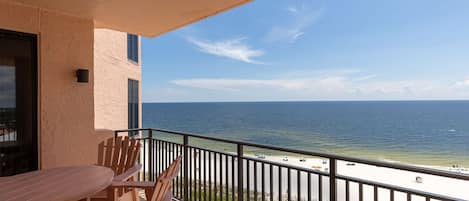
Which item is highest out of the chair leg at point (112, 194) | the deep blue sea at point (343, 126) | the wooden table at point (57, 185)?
the wooden table at point (57, 185)

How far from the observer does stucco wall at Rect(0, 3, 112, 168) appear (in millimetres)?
3213

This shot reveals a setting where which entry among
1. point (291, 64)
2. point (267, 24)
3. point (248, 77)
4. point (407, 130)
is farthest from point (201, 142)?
point (407, 130)

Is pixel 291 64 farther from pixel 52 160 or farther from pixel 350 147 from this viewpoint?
pixel 52 160

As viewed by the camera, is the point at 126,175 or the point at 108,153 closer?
the point at 126,175

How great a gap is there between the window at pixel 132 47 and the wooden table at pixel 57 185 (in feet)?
26.7

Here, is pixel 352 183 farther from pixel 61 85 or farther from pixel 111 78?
pixel 111 78

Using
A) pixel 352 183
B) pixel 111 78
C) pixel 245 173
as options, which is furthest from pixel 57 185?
pixel 111 78

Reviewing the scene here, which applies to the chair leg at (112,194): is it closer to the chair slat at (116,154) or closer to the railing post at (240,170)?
the chair slat at (116,154)

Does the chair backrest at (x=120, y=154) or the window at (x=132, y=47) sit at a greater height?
the window at (x=132, y=47)

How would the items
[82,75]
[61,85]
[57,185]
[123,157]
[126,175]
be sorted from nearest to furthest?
[57,185] → [126,175] → [123,157] → [61,85] → [82,75]

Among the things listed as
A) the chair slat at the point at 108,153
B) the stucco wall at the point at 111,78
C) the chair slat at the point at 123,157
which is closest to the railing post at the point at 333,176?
the chair slat at the point at 123,157

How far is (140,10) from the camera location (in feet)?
10.4

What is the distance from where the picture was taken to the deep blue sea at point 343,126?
3160 cm

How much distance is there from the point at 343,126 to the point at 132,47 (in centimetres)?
3844
